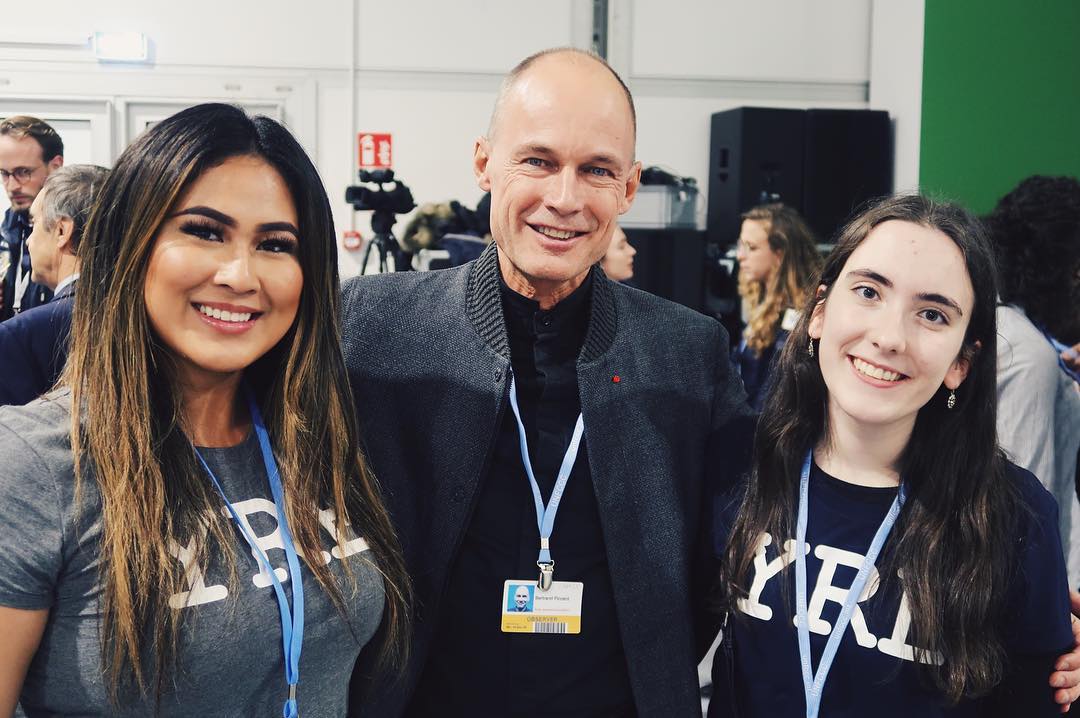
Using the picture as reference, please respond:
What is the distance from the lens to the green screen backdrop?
18.9 feet

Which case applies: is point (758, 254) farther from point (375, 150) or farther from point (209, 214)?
point (209, 214)

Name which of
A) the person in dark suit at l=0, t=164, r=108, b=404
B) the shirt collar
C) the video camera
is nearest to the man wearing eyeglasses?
the person in dark suit at l=0, t=164, r=108, b=404

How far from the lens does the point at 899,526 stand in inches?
56.4

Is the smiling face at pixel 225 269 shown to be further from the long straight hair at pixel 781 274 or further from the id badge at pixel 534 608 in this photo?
the long straight hair at pixel 781 274

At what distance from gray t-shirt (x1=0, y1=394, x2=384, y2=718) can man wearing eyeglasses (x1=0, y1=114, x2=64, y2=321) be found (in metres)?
2.70

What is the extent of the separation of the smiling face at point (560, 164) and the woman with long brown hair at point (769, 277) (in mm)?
2526

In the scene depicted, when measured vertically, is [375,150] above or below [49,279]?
above

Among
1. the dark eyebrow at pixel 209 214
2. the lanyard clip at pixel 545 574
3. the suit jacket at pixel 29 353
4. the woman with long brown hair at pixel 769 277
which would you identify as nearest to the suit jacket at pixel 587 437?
the lanyard clip at pixel 545 574

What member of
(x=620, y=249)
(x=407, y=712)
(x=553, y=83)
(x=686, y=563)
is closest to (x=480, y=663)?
(x=407, y=712)

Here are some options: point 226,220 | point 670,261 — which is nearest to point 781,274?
point 670,261

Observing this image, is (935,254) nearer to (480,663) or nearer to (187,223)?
(480,663)

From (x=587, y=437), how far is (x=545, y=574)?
9.4 inches

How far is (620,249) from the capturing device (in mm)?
4594

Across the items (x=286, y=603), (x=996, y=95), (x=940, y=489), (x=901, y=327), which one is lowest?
(x=286, y=603)
